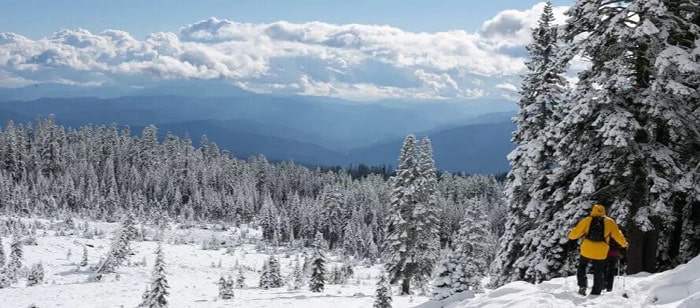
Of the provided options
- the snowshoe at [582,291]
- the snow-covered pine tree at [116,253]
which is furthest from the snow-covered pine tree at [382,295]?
the snow-covered pine tree at [116,253]

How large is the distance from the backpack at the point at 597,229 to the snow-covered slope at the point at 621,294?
3.74ft

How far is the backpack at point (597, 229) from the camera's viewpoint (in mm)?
11094

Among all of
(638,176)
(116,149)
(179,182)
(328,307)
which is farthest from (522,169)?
(116,149)

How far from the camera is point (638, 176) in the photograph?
12.7m

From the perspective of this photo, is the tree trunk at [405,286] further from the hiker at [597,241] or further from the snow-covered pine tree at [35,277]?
the snow-covered pine tree at [35,277]

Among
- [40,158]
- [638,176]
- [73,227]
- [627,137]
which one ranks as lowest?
[73,227]

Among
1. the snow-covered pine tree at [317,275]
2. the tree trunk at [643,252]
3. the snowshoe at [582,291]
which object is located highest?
the tree trunk at [643,252]

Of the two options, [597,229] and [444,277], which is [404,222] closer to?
[444,277]

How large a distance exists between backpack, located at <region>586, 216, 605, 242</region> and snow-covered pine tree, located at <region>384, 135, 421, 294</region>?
26.4 metres

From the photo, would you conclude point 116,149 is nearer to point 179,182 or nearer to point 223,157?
point 179,182

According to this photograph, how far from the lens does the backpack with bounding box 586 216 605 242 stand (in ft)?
36.4

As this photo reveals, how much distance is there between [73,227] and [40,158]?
4647cm

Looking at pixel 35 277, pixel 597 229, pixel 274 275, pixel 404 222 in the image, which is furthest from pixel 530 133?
pixel 35 277

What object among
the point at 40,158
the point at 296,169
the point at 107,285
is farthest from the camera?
the point at 296,169
